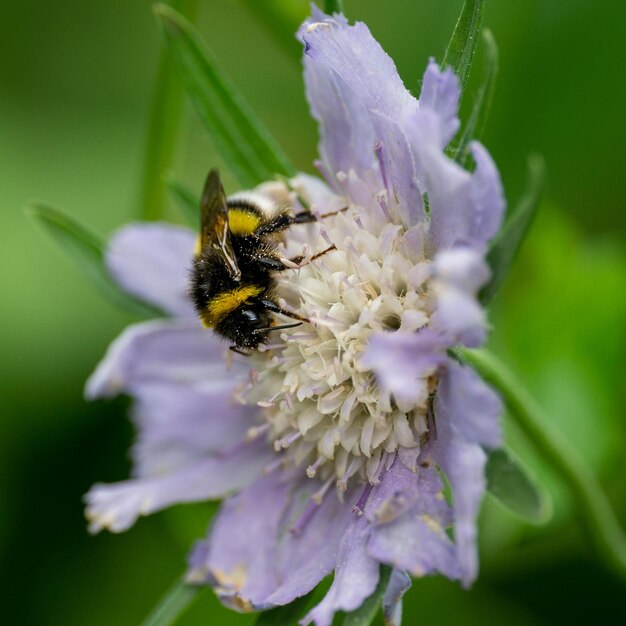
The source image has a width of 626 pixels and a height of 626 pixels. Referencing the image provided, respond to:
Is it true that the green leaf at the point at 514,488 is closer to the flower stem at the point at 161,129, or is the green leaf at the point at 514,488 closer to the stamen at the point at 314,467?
the stamen at the point at 314,467

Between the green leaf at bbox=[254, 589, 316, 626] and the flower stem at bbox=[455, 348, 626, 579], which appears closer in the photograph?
the green leaf at bbox=[254, 589, 316, 626]

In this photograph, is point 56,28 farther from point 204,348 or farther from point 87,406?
point 204,348

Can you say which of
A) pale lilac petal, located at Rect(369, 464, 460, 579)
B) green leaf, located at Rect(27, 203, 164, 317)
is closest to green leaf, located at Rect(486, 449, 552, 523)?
pale lilac petal, located at Rect(369, 464, 460, 579)

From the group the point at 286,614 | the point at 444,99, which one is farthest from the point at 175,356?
the point at 444,99

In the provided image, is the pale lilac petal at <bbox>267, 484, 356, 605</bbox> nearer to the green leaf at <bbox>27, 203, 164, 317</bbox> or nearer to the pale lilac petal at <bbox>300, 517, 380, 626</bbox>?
the pale lilac petal at <bbox>300, 517, 380, 626</bbox>

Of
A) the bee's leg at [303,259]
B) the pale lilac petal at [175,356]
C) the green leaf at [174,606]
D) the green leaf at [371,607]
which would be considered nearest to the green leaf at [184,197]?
the pale lilac petal at [175,356]

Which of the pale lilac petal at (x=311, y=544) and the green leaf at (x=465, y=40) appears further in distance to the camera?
the pale lilac petal at (x=311, y=544)

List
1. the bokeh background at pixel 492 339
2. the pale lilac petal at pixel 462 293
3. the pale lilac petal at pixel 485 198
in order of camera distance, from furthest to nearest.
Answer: the bokeh background at pixel 492 339 → the pale lilac petal at pixel 485 198 → the pale lilac petal at pixel 462 293
